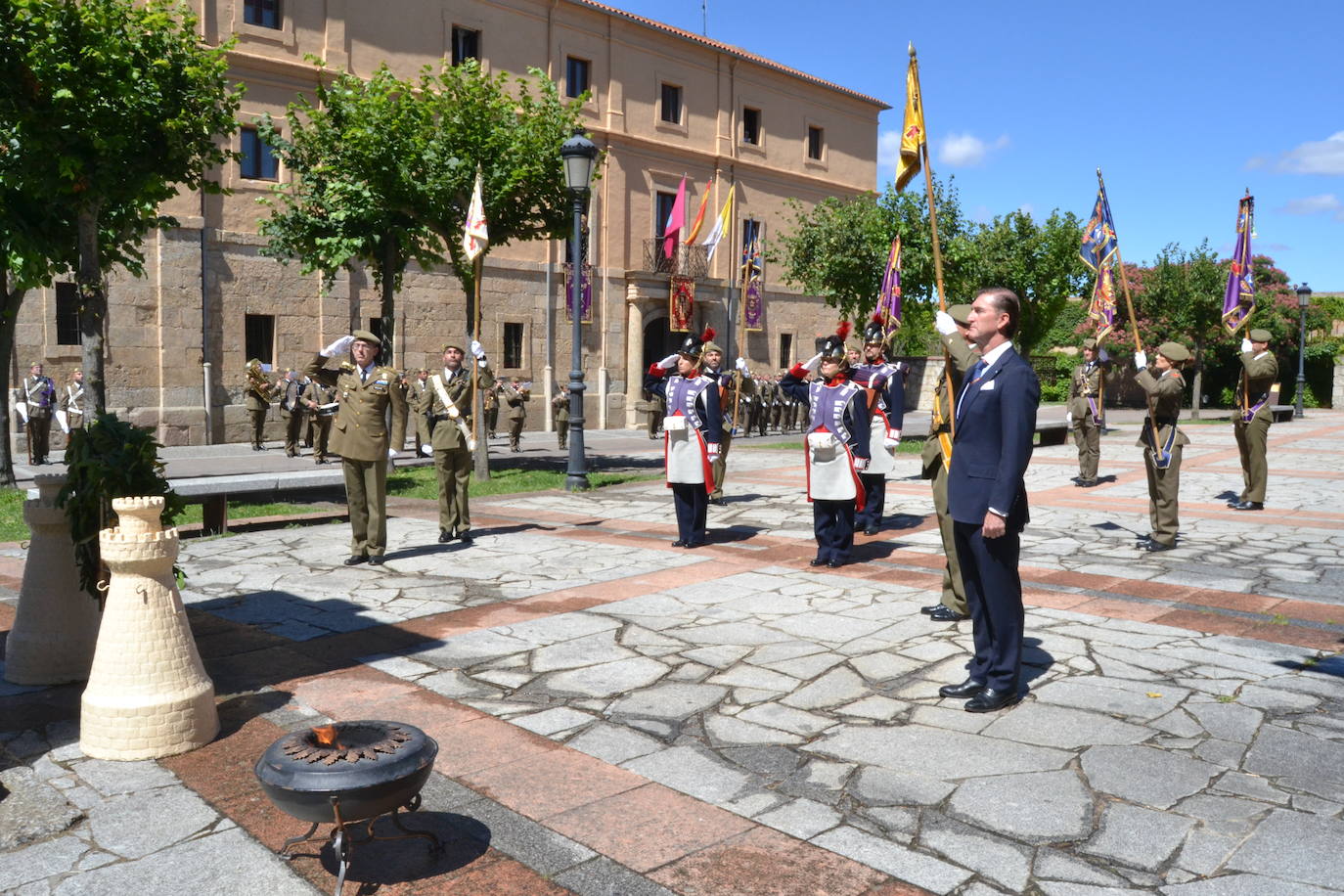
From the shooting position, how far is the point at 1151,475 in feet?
28.5

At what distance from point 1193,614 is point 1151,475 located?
8.85ft

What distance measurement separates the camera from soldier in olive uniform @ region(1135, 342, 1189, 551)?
28.2 ft

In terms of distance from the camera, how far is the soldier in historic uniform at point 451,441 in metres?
8.98

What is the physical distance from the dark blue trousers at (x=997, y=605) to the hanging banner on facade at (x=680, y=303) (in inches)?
Answer: 1008

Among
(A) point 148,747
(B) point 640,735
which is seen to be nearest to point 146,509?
(A) point 148,747

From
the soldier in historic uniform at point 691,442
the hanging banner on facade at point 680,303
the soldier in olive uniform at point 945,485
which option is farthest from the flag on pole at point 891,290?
the hanging banner on facade at point 680,303

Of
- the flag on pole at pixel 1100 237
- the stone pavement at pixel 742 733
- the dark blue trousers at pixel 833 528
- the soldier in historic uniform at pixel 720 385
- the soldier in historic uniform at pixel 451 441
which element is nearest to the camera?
the stone pavement at pixel 742 733

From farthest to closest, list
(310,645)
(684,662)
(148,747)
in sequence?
(310,645) → (684,662) → (148,747)

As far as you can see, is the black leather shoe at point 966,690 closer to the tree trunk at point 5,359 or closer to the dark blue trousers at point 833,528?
the dark blue trousers at point 833,528

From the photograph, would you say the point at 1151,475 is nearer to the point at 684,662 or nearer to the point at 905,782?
the point at 684,662

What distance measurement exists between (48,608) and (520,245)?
22871mm

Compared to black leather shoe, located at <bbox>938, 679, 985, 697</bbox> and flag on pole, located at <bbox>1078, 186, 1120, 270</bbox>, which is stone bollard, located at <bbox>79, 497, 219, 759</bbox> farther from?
flag on pole, located at <bbox>1078, 186, 1120, 270</bbox>

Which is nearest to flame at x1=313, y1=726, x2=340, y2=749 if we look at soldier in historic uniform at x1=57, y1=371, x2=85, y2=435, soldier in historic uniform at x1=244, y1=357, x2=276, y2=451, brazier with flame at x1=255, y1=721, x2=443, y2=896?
brazier with flame at x1=255, y1=721, x2=443, y2=896

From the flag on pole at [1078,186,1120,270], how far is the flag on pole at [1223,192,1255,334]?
1.60 metres
